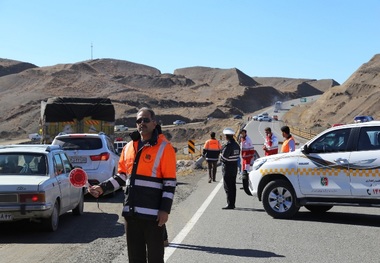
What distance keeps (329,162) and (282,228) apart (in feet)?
5.56

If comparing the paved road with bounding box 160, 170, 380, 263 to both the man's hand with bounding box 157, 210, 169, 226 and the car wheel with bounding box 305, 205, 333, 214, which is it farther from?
the man's hand with bounding box 157, 210, 169, 226

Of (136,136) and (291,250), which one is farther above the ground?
(136,136)

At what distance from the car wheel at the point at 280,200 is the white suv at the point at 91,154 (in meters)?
5.18

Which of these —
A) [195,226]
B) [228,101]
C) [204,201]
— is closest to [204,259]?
[195,226]

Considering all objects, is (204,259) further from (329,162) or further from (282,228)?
(329,162)

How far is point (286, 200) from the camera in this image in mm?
12500

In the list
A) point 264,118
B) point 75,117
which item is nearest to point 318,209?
point 75,117

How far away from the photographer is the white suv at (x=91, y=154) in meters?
16.2

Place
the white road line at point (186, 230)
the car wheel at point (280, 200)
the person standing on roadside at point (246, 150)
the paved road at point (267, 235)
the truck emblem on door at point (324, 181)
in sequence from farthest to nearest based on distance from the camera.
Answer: the person standing on roadside at point (246, 150) < the car wheel at point (280, 200) < the truck emblem on door at point (324, 181) < the white road line at point (186, 230) < the paved road at point (267, 235)

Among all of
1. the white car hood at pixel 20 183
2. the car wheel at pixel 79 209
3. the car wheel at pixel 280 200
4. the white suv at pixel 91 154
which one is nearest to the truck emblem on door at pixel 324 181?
the car wheel at pixel 280 200

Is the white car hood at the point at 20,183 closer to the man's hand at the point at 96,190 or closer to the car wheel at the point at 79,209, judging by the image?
the car wheel at the point at 79,209

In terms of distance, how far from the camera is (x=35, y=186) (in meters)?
10.3

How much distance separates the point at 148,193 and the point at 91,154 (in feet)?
35.9

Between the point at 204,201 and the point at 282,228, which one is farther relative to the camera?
the point at 204,201
